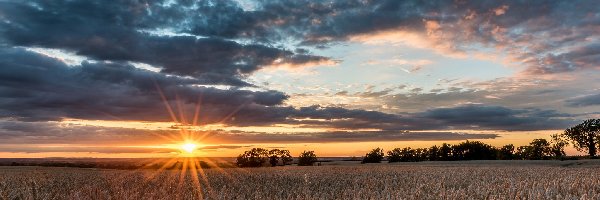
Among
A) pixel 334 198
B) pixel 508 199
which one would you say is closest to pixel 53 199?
pixel 334 198

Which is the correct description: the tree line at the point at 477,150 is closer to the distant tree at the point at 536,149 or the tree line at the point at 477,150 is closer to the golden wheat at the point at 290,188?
the distant tree at the point at 536,149

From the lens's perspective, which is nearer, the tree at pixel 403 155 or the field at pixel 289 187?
the field at pixel 289 187

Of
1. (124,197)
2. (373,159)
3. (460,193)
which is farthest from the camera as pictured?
(373,159)

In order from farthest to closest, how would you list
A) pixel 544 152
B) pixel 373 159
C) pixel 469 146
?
pixel 544 152 → pixel 469 146 → pixel 373 159

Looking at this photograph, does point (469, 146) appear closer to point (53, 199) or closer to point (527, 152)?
point (527, 152)

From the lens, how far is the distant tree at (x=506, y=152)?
11004 centimetres

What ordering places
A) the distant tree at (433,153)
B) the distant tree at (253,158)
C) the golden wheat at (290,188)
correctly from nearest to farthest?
the golden wheat at (290,188)
the distant tree at (253,158)
the distant tree at (433,153)

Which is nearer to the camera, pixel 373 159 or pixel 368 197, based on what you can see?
pixel 368 197

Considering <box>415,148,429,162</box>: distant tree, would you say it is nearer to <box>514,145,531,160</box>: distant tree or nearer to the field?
<box>514,145,531,160</box>: distant tree

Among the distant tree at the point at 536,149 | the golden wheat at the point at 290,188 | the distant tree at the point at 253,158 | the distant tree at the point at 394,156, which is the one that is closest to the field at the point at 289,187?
the golden wheat at the point at 290,188

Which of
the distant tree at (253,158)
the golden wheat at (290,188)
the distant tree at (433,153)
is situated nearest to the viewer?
the golden wheat at (290,188)

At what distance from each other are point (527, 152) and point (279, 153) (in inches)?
2794

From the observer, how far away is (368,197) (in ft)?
32.3

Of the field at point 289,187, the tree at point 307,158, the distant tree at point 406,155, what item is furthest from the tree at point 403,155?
the field at point 289,187
